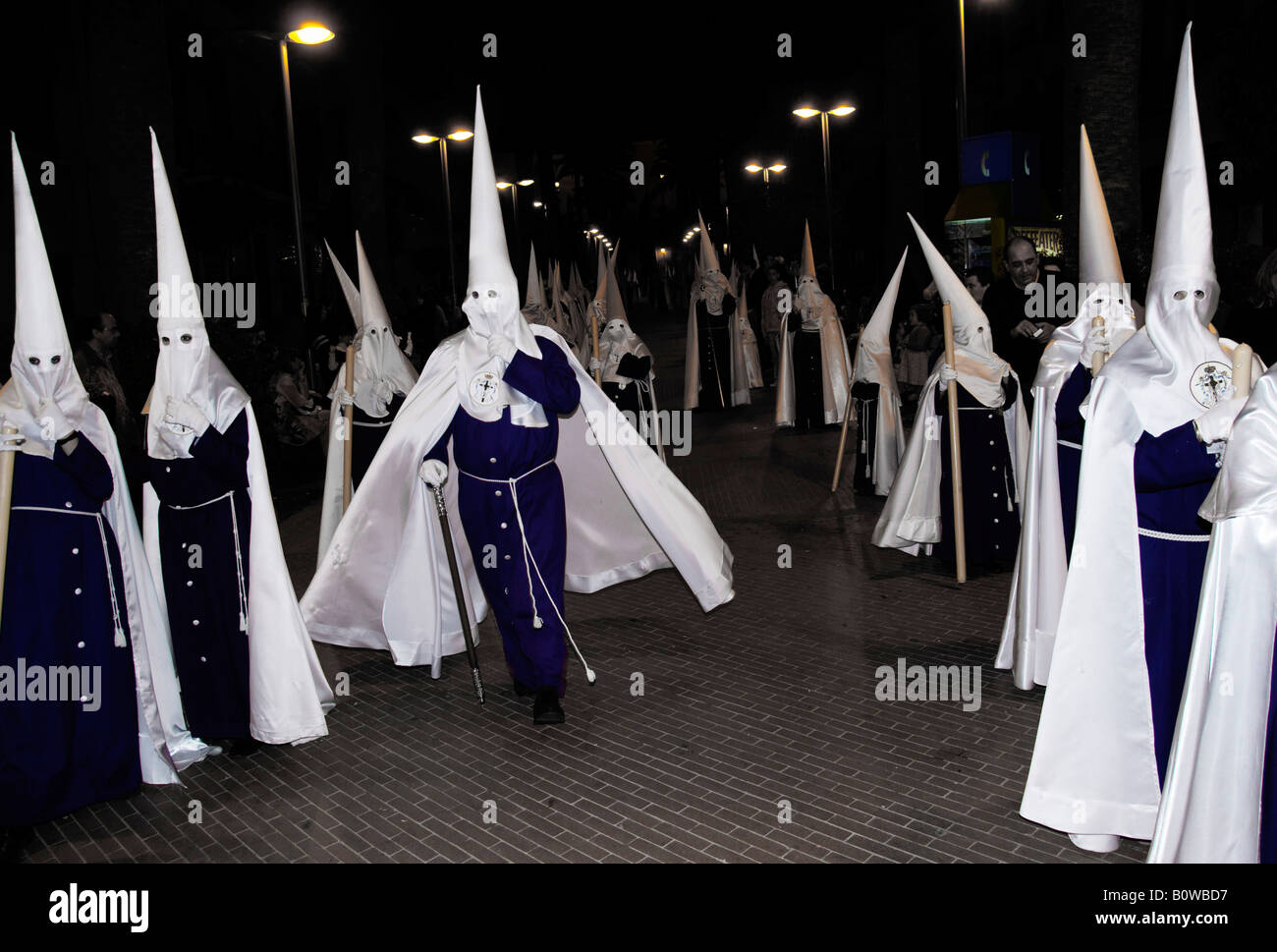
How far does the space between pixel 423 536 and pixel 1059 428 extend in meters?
3.47

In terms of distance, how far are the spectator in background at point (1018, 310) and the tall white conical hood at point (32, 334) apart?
5.57 meters

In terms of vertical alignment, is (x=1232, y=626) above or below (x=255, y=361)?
below

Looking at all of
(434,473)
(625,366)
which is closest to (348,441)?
(434,473)

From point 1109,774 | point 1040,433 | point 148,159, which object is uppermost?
point 148,159

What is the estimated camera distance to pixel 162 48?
37.8 feet

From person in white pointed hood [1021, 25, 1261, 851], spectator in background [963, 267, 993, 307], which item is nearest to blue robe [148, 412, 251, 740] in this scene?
person in white pointed hood [1021, 25, 1261, 851]

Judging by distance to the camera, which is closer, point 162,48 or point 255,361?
point 162,48

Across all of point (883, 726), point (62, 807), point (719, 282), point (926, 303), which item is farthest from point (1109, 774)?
point (719, 282)

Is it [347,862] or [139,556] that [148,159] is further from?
[347,862]

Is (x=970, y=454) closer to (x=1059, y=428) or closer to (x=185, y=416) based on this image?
(x=1059, y=428)

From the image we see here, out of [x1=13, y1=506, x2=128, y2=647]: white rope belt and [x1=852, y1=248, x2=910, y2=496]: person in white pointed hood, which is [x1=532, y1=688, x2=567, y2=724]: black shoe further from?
[x1=852, y1=248, x2=910, y2=496]: person in white pointed hood

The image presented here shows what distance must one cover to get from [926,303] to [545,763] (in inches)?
389

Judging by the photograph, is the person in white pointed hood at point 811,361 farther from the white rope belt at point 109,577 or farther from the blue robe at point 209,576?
the white rope belt at point 109,577

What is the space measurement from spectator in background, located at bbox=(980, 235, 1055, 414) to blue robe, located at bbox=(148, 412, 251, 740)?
495 centimetres
